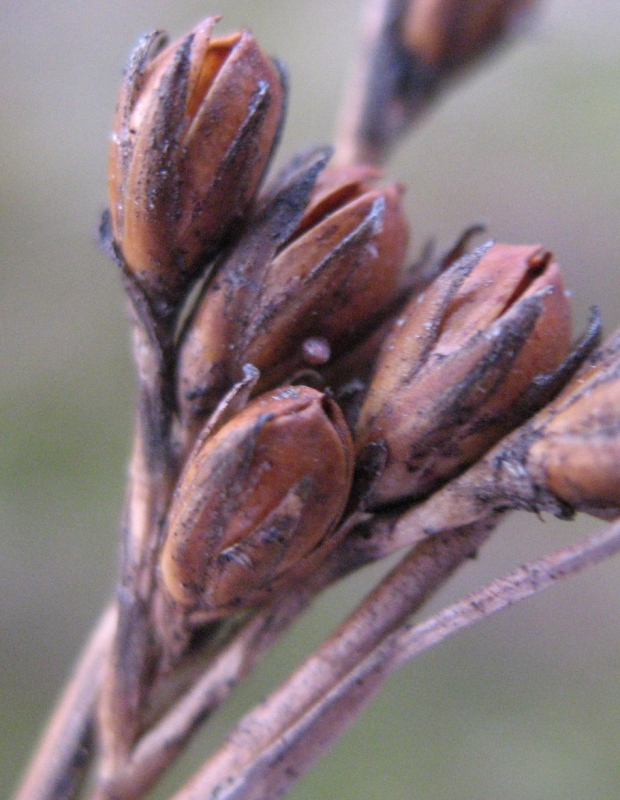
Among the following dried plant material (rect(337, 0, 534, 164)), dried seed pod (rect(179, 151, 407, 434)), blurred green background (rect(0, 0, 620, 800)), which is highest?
dried plant material (rect(337, 0, 534, 164))

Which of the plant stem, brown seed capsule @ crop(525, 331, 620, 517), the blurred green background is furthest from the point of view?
the blurred green background

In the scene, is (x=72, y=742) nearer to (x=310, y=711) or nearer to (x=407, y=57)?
(x=310, y=711)

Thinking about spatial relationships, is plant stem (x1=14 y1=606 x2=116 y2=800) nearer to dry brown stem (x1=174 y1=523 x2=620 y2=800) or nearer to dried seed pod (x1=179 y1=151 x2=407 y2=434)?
dry brown stem (x1=174 y1=523 x2=620 y2=800)

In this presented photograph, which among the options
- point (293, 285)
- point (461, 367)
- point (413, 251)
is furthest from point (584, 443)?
point (413, 251)

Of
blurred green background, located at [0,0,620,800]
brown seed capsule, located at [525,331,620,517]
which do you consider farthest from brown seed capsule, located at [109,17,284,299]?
→ blurred green background, located at [0,0,620,800]

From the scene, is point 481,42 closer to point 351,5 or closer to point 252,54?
point 252,54

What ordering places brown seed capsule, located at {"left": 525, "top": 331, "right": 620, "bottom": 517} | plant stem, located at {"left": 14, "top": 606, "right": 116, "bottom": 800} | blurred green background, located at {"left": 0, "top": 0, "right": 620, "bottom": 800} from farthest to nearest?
blurred green background, located at {"left": 0, "top": 0, "right": 620, "bottom": 800} < plant stem, located at {"left": 14, "top": 606, "right": 116, "bottom": 800} < brown seed capsule, located at {"left": 525, "top": 331, "right": 620, "bottom": 517}

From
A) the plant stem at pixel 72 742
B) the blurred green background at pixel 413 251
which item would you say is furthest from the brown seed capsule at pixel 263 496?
the blurred green background at pixel 413 251
